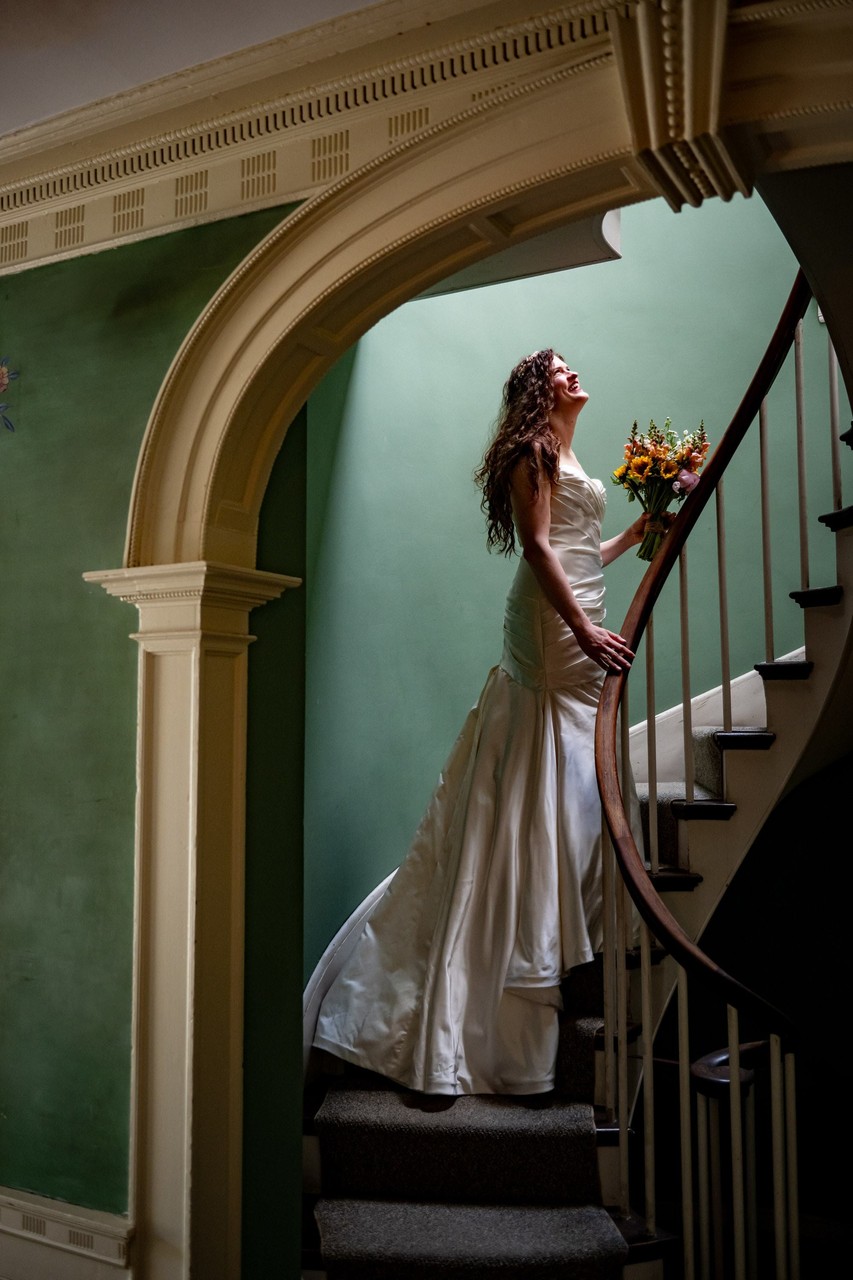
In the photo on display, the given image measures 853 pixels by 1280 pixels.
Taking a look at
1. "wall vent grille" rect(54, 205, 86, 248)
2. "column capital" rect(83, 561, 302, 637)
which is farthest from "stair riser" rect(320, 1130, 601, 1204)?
"wall vent grille" rect(54, 205, 86, 248)

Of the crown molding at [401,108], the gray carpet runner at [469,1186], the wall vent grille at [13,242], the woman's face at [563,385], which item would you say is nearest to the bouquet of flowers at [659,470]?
the woman's face at [563,385]

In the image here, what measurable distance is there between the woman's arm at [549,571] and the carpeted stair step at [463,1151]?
1.29 m

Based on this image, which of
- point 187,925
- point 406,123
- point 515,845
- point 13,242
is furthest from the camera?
point 515,845

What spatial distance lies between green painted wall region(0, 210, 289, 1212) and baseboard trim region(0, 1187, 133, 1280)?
32 millimetres

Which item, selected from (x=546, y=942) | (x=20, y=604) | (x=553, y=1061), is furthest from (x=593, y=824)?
(x=20, y=604)

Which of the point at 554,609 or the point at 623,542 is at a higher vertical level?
the point at 623,542

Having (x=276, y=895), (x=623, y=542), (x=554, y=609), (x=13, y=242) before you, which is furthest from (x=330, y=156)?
(x=623, y=542)

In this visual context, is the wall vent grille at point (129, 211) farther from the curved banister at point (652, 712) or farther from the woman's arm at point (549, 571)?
the curved banister at point (652, 712)

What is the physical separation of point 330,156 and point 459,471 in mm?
2179

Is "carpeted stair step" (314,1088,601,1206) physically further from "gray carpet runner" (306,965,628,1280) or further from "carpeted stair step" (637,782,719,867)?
"carpeted stair step" (637,782,719,867)

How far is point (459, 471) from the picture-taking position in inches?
171

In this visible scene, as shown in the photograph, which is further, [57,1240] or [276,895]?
[276,895]

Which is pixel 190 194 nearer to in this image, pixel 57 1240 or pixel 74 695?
pixel 74 695

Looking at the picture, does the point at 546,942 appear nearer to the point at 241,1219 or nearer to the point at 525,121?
the point at 241,1219
